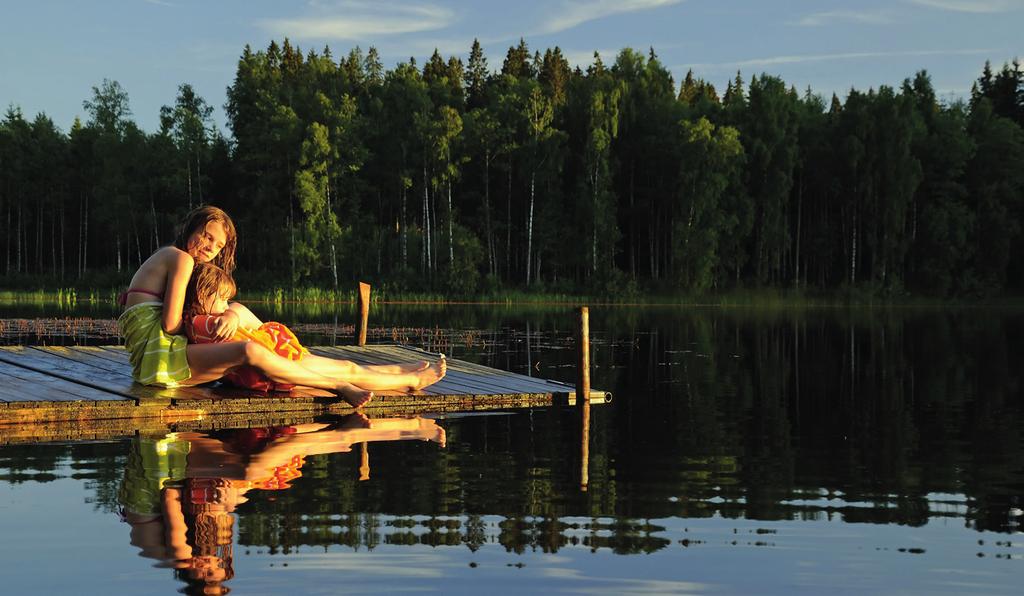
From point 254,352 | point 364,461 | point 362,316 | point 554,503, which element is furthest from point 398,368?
point 362,316

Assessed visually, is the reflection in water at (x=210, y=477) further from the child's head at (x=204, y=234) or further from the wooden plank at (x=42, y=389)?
the child's head at (x=204, y=234)

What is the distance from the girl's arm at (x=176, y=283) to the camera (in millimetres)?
10188

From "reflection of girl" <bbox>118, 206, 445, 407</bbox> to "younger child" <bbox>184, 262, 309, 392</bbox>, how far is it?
8 cm

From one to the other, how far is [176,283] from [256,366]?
130 cm

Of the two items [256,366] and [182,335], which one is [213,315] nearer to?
[182,335]

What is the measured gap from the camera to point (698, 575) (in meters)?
6.11

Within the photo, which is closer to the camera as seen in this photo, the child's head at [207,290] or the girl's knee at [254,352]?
the child's head at [207,290]

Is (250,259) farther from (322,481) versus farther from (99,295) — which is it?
(322,481)

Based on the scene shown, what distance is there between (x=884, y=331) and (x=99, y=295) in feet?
113

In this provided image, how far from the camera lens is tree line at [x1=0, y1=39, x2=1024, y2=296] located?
56.2 meters

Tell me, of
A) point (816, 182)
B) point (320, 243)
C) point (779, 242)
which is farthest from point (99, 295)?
point (816, 182)

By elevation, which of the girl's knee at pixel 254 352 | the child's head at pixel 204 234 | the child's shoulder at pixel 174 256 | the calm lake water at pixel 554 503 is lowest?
the calm lake water at pixel 554 503

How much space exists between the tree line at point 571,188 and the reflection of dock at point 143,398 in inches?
1554

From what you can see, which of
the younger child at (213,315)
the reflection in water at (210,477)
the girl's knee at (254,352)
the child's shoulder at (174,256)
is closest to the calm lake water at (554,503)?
the reflection in water at (210,477)
